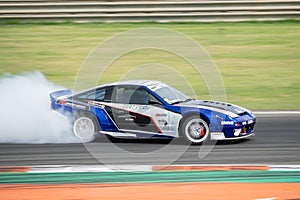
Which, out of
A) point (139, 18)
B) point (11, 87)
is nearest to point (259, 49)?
point (139, 18)

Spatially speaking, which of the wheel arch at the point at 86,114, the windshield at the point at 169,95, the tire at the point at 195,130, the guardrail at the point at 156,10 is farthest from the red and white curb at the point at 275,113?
the guardrail at the point at 156,10

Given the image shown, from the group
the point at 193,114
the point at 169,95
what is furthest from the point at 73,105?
the point at 193,114

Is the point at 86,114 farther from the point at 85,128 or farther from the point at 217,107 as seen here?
the point at 217,107

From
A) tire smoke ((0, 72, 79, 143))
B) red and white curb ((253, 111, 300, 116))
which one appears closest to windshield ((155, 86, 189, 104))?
tire smoke ((0, 72, 79, 143))

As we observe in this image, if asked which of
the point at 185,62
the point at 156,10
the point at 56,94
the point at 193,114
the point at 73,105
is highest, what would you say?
the point at 156,10

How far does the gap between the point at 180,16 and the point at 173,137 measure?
8.80 metres

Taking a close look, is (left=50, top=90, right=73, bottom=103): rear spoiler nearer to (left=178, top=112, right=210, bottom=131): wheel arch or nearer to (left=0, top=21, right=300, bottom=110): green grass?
(left=178, top=112, right=210, bottom=131): wheel arch

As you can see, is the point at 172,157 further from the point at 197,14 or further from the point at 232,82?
the point at 197,14

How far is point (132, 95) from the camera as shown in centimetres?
1104

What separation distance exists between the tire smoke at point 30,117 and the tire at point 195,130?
6.54 ft

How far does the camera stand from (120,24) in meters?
19.3

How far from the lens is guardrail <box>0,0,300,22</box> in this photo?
18719 mm

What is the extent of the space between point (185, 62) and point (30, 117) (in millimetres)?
7041

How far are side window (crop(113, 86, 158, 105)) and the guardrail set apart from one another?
8.04 metres
